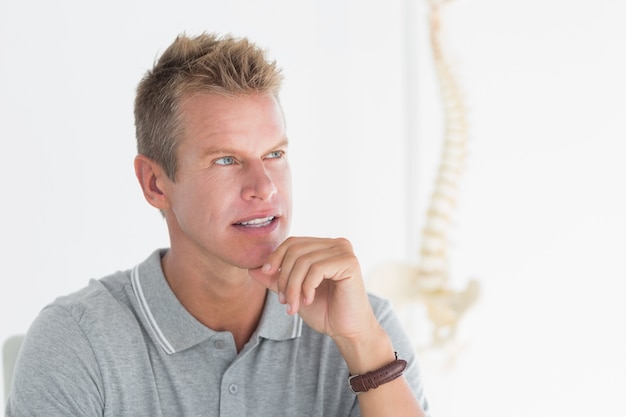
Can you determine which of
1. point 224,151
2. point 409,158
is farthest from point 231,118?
point 409,158

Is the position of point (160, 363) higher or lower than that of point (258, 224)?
lower

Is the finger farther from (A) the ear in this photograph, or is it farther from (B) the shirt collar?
(A) the ear

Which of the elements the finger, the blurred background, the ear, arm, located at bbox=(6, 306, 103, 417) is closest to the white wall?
the blurred background

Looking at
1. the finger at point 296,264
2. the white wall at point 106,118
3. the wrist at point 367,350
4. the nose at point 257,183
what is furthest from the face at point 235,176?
the white wall at point 106,118

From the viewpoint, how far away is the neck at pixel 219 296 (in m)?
1.71

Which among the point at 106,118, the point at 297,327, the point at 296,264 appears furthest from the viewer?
the point at 106,118

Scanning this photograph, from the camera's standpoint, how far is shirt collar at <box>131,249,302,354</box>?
1.63 m

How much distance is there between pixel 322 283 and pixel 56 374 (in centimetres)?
48

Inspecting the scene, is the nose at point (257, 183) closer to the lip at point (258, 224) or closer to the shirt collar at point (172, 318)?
the lip at point (258, 224)

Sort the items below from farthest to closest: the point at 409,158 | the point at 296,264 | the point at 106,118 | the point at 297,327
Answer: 1. the point at 409,158
2. the point at 106,118
3. the point at 297,327
4. the point at 296,264

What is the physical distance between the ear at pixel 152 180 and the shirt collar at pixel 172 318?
0.11 meters

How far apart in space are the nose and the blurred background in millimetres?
1446

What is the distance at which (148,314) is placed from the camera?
1655 mm

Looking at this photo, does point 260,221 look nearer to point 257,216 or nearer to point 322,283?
point 257,216
